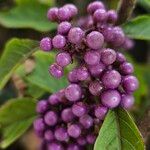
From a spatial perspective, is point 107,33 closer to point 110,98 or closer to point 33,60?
point 110,98

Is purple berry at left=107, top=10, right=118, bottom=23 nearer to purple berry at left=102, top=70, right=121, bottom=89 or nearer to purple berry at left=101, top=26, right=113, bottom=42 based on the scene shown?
purple berry at left=101, top=26, right=113, bottom=42

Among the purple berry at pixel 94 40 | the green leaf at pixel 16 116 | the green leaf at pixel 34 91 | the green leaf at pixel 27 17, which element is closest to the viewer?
the purple berry at pixel 94 40

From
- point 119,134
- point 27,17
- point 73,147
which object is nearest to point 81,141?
point 73,147

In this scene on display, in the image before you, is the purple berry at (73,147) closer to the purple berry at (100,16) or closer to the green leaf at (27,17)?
the purple berry at (100,16)

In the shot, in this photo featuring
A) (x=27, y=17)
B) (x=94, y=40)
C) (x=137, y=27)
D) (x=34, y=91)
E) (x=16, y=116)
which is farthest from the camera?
(x=27, y=17)

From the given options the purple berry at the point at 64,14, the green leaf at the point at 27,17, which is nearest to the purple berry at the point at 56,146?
the purple berry at the point at 64,14

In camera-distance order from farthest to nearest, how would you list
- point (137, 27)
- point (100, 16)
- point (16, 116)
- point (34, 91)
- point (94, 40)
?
point (34, 91)
point (16, 116)
point (137, 27)
point (100, 16)
point (94, 40)

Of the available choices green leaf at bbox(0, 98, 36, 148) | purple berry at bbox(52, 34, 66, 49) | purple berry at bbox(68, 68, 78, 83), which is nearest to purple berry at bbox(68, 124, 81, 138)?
purple berry at bbox(68, 68, 78, 83)
